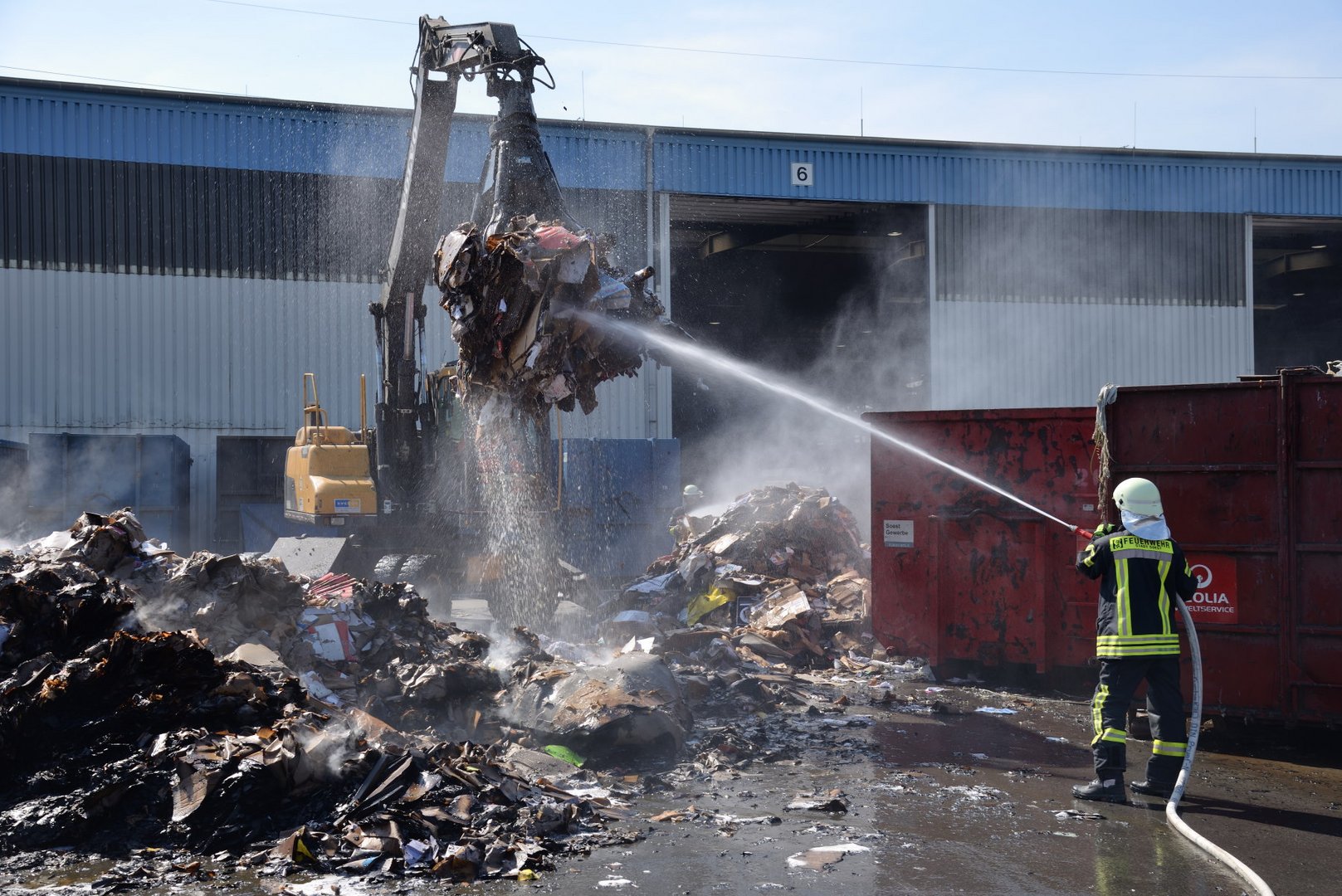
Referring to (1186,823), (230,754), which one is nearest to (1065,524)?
(1186,823)

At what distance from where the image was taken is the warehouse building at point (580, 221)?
18062mm

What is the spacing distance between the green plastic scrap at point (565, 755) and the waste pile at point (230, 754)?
29cm

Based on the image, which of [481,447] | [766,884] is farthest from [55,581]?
[766,884]

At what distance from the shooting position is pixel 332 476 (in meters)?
11.0

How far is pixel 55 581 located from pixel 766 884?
16.6 ft

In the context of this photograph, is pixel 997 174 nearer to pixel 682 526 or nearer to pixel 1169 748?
pixel 682 526

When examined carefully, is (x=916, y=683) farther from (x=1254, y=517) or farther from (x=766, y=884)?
(x=766, y=884)

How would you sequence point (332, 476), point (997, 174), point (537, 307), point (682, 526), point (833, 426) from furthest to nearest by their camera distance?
point (833, 426), point (997, 174), point (682, 526), point (332, 476), point (537, 307)

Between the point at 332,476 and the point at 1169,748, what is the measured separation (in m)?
8.35

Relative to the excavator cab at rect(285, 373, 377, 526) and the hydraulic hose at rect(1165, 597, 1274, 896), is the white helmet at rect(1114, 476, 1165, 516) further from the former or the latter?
the excavator cab at rect(285, 373, 377, 526)

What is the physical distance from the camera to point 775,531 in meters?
13.5

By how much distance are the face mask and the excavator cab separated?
766 centimetres

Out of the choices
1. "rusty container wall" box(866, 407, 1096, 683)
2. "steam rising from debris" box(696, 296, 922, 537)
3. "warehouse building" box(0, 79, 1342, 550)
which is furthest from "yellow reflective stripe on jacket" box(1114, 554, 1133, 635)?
"steam rising from debris" box(696, 296, 922, 537)

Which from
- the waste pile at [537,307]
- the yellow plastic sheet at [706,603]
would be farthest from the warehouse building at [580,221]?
the waste pile at [537,307]
